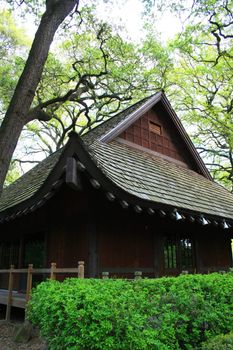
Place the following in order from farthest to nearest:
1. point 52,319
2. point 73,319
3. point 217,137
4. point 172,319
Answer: point 217,137, point 172,319, point 52,319, point 73,319

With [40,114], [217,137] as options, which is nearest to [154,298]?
[40,114]

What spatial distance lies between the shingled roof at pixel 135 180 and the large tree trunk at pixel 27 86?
1066 millimetres

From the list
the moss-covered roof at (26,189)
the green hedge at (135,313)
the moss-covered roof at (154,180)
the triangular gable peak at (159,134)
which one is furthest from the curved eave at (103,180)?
the triangular gable peak at (159,134)

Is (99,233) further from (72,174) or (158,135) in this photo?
(158,135)

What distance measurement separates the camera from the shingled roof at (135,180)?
6.68 metres

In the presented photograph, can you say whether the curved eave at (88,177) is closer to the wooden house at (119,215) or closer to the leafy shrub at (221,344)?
the wooden house at (119,215)

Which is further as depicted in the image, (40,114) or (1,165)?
(40,114)

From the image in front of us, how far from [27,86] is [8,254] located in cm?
633

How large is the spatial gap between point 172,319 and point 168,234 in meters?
5.52

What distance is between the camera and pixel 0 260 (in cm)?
1205

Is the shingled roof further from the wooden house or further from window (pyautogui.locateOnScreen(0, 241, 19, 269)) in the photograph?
window (pyautogui.locateOnScreen(0, 241, 19, 269))

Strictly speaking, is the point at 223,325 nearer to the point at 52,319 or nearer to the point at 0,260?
the point at 52,319

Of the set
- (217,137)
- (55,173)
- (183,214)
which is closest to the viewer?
(55,173)

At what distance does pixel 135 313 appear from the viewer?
3697 millimetres
